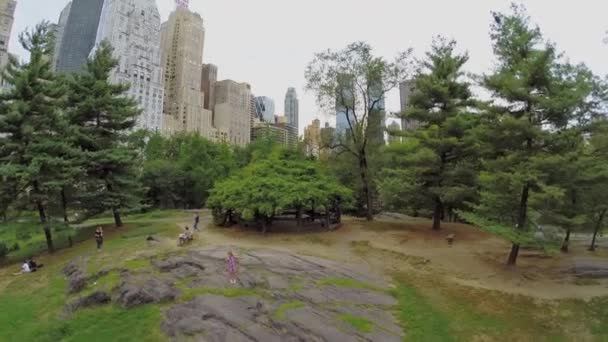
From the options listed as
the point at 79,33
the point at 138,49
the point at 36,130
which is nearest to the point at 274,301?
the point at 36,130

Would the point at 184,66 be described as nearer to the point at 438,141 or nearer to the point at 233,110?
the point at 233,110

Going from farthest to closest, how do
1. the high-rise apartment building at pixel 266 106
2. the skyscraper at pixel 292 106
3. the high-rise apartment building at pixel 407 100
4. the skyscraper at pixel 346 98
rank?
the high-rise apartment building at pixel 266 106 → the skyscraper at pixel 292 106 → the skyscraper at pixel 346 98 → the high-rise apartment building at pixel 407 100

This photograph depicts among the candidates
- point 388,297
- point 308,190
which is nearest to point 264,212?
point 308,190

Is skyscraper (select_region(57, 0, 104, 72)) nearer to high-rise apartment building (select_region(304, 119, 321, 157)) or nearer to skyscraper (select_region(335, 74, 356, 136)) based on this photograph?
high-rise apartment building (select_region(304, 119, 321, 157))

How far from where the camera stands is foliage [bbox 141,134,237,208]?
140 ft

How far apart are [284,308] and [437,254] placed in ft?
34.5

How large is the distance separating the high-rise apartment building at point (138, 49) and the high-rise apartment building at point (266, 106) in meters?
60.2

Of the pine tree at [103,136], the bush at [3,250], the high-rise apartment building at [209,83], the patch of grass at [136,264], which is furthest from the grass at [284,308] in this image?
the high-rise apartment building at [209,83]

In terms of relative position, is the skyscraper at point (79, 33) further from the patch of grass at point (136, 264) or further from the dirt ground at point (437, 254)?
the patch of grass at point (136, 264)

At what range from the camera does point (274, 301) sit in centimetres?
1241

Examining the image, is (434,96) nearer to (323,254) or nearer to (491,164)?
(491,164)

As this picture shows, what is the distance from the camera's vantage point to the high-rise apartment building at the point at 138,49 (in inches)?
4035

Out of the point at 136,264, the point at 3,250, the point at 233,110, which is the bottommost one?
the point at 3,250

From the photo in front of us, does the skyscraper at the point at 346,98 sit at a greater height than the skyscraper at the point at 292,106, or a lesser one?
lesser
